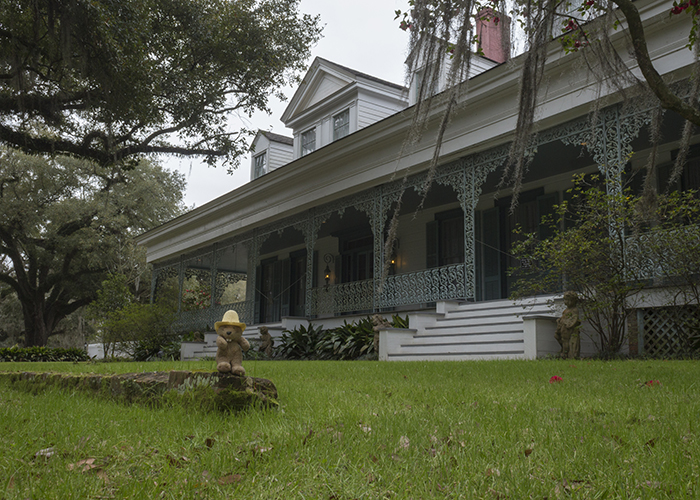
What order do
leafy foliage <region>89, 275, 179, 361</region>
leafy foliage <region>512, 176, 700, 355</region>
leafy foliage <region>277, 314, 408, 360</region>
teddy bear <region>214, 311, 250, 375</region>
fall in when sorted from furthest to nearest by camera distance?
leafy foliage <region>89, 275, 179, 361</region> → leafy foliage <region>277, 314, 408, 360</region> → leafy foliage <region>512, 176, 700, 355</region> → teddy bear <region>214, 311, 250, 375</region>

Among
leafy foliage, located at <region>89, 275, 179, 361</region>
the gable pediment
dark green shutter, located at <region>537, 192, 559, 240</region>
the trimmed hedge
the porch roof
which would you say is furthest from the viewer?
the gable pediment

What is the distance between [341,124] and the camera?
58.6 ft

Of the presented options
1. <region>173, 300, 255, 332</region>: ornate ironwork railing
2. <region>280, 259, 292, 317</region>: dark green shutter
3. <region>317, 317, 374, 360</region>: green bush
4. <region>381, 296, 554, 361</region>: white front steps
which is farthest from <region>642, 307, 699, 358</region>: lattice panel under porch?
<region>280, 259, 292, 317</region>: dark green shutter

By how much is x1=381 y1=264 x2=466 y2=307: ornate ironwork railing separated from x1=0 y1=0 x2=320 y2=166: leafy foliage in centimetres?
475

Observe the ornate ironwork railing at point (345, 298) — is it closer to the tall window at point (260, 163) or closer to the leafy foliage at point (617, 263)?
the leafy foliage at point (617, 263)

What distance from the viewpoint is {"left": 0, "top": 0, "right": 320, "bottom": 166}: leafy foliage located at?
8.55m

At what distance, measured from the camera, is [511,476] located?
2.01 metres

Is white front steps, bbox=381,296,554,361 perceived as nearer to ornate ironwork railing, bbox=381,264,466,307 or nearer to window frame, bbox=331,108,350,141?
ornate ironwork railing, bbox=381,264,466,307

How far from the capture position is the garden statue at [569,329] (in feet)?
26.3

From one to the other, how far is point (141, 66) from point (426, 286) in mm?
6741

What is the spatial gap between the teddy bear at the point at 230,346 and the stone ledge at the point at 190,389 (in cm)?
5

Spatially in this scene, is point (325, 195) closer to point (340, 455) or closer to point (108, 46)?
point (108, 46)

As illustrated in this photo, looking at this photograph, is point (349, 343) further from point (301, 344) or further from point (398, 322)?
point (301, 344)

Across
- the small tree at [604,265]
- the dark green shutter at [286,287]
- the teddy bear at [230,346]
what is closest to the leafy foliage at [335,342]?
the small tree at [604,265]
